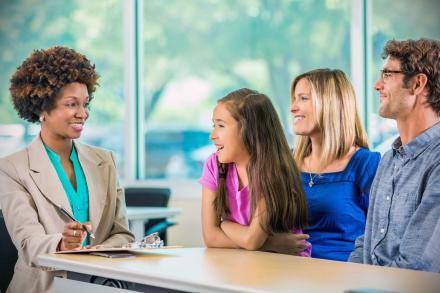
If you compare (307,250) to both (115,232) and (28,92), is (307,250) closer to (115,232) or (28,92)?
(115,232)

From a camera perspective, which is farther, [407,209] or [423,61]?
[423,61]

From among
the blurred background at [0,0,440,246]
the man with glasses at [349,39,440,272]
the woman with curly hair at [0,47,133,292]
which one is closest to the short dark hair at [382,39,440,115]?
the man with glasses at [349,39,440,272]

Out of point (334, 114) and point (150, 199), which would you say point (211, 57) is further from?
point (334, 114)

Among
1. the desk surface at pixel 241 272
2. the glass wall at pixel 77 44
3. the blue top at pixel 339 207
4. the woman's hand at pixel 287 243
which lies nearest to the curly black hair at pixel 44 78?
the desk surface at pixel 241 272

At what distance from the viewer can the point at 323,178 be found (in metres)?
3.16

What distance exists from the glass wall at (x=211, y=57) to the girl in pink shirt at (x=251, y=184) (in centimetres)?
310

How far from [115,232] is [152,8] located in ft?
13.5

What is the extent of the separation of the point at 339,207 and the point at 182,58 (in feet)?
12.4

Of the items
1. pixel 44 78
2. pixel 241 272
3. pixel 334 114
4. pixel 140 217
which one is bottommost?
pixel 140 217

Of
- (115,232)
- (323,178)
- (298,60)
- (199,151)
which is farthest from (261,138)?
(199,151)

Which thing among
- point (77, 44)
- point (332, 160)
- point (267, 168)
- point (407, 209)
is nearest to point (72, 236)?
point (267, 168)

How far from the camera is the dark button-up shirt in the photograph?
7.63ft

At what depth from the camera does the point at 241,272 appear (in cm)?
198

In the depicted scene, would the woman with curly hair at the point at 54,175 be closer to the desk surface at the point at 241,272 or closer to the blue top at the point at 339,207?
the desk surface at the point at 241,272
